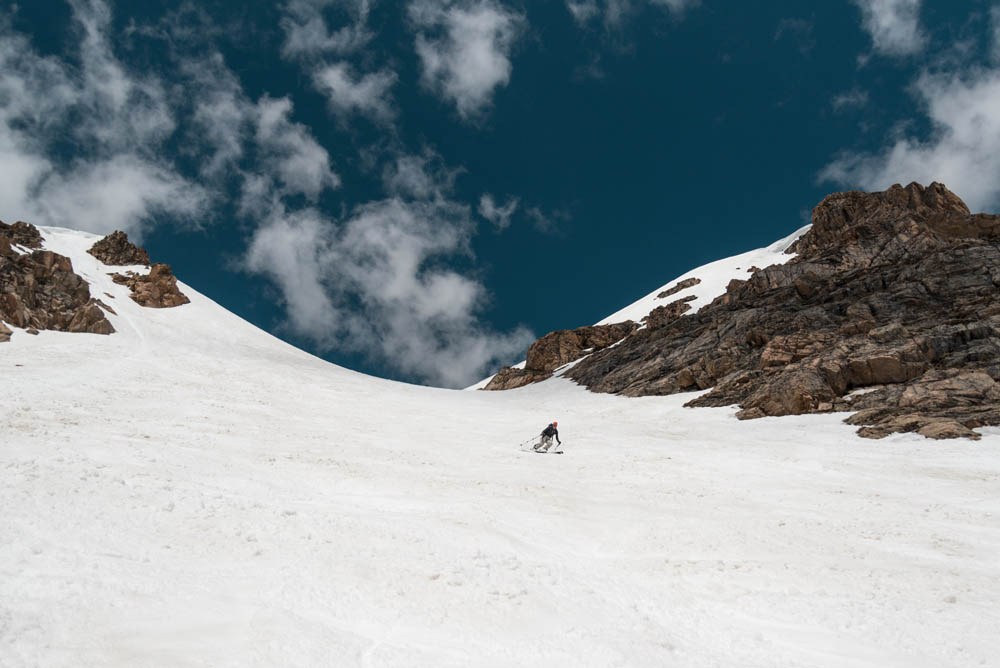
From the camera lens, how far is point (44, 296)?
4581cm

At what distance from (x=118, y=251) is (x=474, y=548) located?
92745 mm

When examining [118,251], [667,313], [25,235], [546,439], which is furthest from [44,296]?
[667,313]

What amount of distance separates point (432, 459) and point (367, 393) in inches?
901

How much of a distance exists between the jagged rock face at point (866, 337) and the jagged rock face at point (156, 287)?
52685 millimetres

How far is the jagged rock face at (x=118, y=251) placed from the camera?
78.5 metres

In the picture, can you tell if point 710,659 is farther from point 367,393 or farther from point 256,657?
point 367,393

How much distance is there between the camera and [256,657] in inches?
245

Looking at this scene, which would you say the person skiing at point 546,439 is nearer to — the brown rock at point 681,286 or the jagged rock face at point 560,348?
the jagged rock face at point 560,348

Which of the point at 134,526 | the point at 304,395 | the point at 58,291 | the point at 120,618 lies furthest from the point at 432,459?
the point at 58,291

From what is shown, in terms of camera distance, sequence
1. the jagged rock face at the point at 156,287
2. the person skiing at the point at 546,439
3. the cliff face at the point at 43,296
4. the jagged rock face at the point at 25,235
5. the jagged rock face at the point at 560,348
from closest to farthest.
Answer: the person skiing at the point at 546,439, the cliff face at the point at 43,296, the jagged rock face at the point at 156,287, the jagged rock face at the point at 25,235, the jagged rock face at the point at 560,348

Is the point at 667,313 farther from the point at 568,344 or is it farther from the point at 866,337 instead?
the point at 866,337

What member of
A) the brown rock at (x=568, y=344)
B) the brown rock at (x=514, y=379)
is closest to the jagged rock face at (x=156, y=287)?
the brown rock at (x=514, y=379)

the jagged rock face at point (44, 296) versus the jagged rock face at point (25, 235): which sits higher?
the jagged rock face at point (25, 235)

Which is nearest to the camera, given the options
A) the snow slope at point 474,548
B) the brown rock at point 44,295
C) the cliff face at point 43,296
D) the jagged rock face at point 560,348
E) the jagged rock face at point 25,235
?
the snow slope at point 474,548
